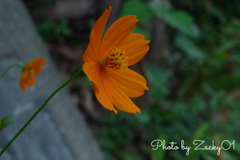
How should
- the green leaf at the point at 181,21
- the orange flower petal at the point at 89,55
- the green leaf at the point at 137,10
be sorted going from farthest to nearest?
the green leaf at the point at 181,21, the green leaf at the point at 137,10, the orange flower petal at the point at 89,55

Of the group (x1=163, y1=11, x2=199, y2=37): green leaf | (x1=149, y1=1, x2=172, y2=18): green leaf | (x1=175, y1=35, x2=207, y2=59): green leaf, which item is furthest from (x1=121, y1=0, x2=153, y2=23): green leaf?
(x1=175, y1=35, x2=207, y2=59): green leaf

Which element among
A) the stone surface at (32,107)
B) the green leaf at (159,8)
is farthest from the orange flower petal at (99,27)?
the green leaf at (159,8)

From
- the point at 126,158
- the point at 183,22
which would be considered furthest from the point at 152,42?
the point at 126,158

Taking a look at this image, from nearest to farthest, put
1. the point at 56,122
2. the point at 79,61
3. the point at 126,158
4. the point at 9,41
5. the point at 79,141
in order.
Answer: the point at 9,41, the point at 56,122, the point at 79,141, the point at 126,158, the point at 79,61

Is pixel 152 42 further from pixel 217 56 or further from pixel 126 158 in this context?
pixel 126 158

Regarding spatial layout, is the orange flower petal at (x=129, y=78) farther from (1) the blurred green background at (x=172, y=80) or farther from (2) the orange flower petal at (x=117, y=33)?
(1) the blurred green background at (x=172, y=80)
